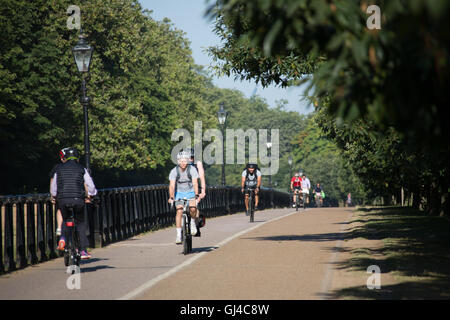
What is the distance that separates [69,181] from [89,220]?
5143 millimetres

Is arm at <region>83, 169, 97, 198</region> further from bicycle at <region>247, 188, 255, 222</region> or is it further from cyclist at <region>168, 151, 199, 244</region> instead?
bicycle at <region>247, 188, 255, 222</region>

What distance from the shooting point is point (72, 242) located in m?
12.6

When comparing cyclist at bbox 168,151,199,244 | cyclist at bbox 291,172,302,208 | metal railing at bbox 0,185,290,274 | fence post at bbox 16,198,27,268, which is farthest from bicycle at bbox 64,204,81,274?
cyclist at bbox 291,172,302,208

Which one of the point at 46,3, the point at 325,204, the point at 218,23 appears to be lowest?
the point at 325,204

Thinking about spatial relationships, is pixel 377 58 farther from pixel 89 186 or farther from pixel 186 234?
pixel 186 234

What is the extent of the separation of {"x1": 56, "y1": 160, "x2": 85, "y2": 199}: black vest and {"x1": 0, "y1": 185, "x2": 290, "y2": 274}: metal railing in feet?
3.54

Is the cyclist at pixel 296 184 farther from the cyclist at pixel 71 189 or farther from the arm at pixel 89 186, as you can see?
the cyclist at pixel 71 189

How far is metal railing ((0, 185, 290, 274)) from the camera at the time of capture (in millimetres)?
13422

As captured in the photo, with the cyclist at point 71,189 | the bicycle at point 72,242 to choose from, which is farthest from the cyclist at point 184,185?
the bicycle at point 72,242

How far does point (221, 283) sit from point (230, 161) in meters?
118

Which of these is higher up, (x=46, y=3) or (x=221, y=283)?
(x=46, y=3)
